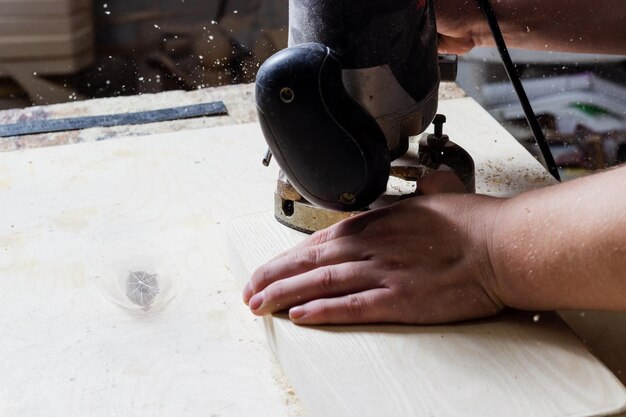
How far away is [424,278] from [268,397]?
0.24m

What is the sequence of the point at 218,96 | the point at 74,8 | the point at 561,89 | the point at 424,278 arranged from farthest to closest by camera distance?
the point at 74,8, the point at 561,89, the point at 218,96, the point at 424,278

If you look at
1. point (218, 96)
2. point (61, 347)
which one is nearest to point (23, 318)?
point (61, 347)

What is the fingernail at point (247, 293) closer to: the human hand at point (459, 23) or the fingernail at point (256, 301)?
the fingernail at point (256, 301)

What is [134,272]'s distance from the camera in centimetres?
132

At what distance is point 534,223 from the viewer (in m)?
1.05

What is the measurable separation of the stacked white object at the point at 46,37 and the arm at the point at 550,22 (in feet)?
4.46

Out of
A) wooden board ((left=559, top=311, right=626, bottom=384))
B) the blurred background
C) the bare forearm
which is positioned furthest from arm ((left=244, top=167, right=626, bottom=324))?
the blurred background

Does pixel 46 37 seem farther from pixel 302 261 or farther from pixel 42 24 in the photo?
pixel 302 261

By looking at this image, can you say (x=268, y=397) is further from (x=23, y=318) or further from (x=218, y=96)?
(x=218, y=96)

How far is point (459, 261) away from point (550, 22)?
668 millimetres

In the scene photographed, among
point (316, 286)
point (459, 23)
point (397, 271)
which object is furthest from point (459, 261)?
point (459, 23)

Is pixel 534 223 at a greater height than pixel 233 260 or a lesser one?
greater

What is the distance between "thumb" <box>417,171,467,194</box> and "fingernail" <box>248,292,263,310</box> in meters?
0.27

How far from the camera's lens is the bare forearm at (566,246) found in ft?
3.27
